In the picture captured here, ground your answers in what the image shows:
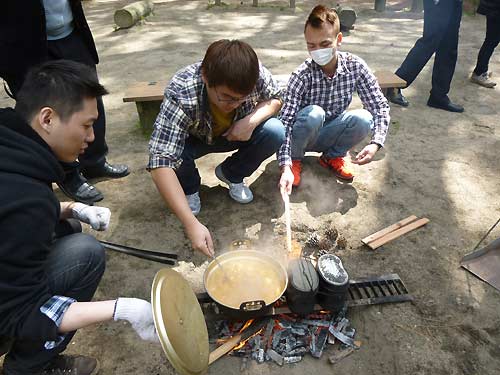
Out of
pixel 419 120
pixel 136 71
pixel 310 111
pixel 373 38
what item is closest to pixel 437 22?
pixel 419 120

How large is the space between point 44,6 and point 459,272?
3529mm

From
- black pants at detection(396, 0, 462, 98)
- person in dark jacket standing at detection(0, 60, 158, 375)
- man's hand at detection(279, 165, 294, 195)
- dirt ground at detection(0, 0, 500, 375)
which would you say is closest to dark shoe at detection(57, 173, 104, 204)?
dirt ground at detection(0, 0, 500, 375)

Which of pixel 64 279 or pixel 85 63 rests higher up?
pixel 85 63

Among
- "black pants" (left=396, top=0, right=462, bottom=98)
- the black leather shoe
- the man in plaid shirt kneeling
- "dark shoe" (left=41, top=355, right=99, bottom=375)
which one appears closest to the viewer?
"dark shoe" (left=41, top=355, right=99, bottom=375)

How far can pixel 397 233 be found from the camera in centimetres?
291

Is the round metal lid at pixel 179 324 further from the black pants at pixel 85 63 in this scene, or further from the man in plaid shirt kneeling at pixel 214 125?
the black pants at pixel 85 63

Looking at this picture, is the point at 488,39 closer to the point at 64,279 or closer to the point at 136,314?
the point at 136,314

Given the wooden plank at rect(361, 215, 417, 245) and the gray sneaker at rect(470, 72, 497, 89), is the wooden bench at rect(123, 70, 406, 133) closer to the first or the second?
the wooden plank at rect(361, 215, 417, 245)

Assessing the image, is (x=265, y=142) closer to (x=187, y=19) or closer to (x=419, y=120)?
(x=419, y=120)

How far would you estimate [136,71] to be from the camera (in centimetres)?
625

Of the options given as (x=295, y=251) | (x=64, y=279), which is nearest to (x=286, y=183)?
(x=295, y=251)

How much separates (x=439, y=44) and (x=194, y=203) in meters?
3.77

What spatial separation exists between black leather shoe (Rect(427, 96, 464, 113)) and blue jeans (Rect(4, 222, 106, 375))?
4.70m

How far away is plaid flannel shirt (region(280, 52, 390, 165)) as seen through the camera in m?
3.26
